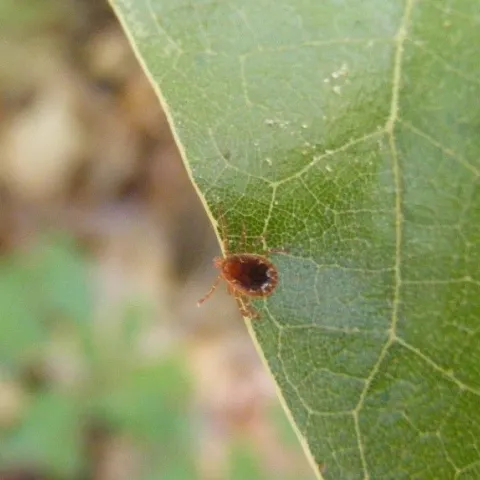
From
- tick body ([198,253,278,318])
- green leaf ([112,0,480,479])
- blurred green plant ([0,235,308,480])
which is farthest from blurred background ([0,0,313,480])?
green leaf ([112,0,480,479])

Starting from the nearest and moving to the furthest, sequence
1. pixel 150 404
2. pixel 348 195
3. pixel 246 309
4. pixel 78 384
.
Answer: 1. pixel 348 195
2. pixel 246 309
3. pixel 150 404
4. pixel 78 384

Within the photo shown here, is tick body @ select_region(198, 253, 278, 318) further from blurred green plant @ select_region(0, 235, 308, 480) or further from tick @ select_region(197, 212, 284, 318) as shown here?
blurred green plant @ select_region(0, 235, 308, 480)

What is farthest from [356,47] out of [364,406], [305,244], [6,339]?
[6,339]

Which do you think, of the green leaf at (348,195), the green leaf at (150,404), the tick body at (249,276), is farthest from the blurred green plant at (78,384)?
the green leaf at (348,195)

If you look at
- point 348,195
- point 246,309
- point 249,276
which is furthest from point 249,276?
point 348,195

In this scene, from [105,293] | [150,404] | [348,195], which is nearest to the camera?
[348,195]

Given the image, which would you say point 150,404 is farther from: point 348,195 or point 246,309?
point 348,195
